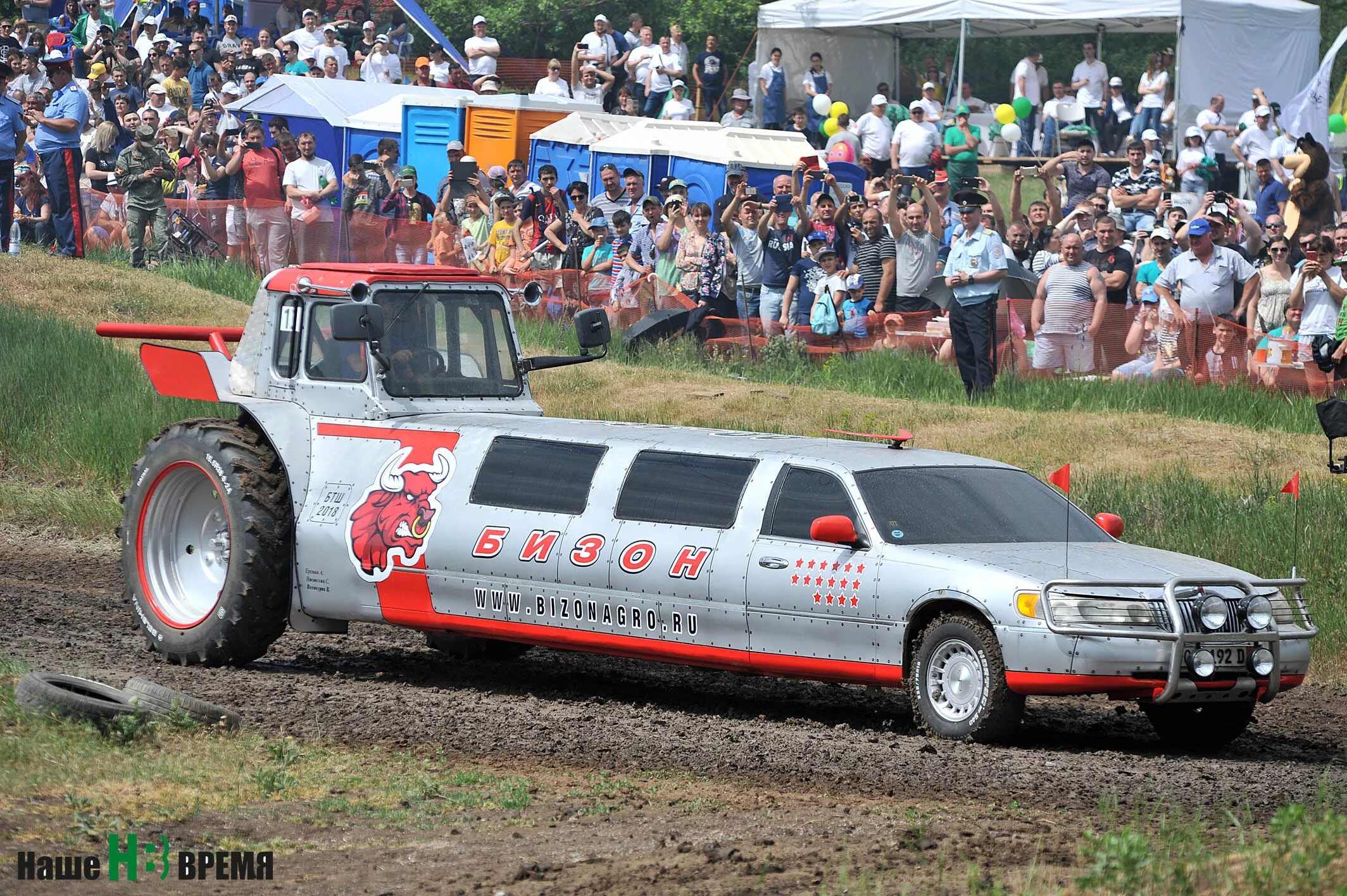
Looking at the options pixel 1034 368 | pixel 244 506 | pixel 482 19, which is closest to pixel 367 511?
pixel 244 506

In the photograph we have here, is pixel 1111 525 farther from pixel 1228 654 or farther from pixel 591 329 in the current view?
pixel 591 329

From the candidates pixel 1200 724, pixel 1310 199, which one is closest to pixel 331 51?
pixel 1310 199

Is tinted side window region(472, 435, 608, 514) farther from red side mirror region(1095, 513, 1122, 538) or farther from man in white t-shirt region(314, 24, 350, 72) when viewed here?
man in white t-shirt region(314, 24, 350, 72)

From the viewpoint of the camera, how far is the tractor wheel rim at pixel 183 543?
38.7 ft

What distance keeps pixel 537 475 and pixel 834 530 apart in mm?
2067

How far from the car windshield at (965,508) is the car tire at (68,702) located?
3872 mm

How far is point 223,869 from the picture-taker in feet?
22.2

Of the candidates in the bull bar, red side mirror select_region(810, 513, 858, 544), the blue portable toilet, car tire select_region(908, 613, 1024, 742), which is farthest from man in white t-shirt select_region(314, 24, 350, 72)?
the bull bar

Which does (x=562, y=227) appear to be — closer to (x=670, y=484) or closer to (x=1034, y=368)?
(x=1034, y=368)

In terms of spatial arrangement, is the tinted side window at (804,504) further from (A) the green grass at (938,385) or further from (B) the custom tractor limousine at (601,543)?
(A) the green grass at (938,385)

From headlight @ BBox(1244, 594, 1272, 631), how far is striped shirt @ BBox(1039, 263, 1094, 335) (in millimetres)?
9342

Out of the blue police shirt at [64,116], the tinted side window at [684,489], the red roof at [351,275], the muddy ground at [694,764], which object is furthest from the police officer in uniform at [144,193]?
the tinted side window at [684,489]

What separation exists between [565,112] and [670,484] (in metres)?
20.1

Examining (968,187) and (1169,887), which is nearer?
(1169,887)
